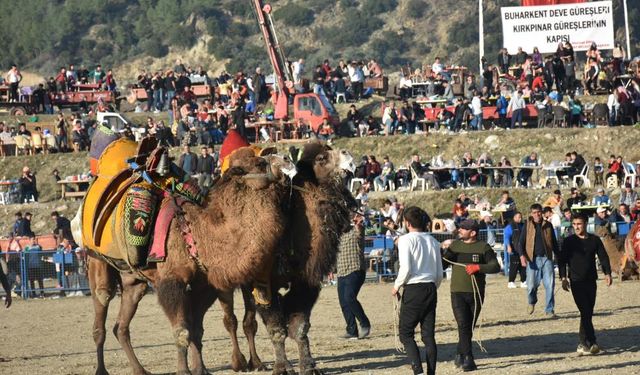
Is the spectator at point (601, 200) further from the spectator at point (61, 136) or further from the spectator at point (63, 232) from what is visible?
the spectator at point (61, 136)

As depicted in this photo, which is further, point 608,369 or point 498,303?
point 498,303

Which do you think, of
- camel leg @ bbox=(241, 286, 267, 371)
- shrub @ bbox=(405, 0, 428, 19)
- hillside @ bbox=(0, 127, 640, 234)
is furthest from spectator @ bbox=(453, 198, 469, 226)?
shrub @ bbox=(405, 0, 428, 19)

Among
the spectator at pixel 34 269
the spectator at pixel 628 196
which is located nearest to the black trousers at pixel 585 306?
the spectator at pixel 34 269

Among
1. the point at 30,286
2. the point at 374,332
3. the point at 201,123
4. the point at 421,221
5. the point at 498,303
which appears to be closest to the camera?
the point at 421,221

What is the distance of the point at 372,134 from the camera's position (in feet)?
152

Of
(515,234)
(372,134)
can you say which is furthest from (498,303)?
(372,134)

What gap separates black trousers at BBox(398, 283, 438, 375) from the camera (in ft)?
41.8

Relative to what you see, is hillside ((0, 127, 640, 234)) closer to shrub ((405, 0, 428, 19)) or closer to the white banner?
the white banner

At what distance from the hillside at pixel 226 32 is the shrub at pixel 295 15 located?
80mm

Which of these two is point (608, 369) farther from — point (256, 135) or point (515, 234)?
point (256, 135)

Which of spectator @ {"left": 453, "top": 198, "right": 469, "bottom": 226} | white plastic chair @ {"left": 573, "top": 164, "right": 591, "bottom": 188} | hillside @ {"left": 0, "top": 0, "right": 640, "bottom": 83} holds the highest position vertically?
A: hillside @ {"left": 0, "top": 0, "right": 640, "bottom": 83}

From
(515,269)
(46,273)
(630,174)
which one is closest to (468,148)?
(630,174)

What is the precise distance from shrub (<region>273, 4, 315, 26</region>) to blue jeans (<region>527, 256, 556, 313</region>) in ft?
270

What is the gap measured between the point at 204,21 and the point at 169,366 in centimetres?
8706
